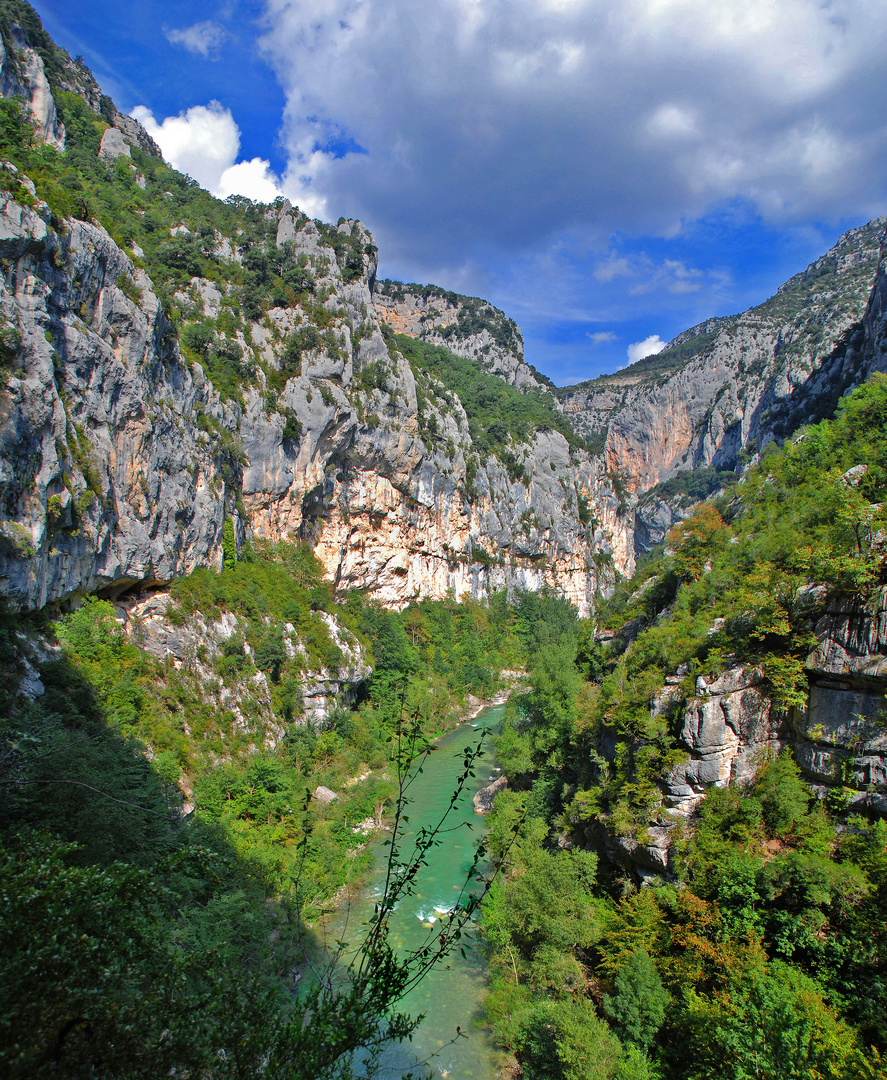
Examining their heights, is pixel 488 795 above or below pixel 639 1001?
below

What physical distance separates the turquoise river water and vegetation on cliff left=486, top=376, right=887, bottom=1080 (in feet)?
3.65

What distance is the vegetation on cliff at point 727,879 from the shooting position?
31.8ft

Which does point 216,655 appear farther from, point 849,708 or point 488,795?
point 849,708

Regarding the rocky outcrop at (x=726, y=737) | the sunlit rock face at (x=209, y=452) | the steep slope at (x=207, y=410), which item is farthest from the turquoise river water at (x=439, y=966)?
the steep slope at (x=207, y=410)

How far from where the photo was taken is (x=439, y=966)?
16688 millimetres

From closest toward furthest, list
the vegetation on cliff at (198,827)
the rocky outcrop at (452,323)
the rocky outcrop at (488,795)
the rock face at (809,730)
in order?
the vegetation on cliff at (198,827) < the rock face at (809,730) < the rocky outcrop at (488,795) < the rocky outcrop at (452,323)

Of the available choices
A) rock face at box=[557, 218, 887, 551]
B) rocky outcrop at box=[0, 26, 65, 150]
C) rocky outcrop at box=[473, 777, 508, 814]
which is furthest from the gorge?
rock face at box=[557, 218, 887, 551]

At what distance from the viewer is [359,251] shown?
169ft

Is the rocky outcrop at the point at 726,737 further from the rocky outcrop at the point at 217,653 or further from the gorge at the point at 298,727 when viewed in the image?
the rocky outcrop at the point at 217,653

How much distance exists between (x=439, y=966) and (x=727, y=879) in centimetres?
1010

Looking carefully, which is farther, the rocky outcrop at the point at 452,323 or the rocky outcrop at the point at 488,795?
the rocky outcrop at the point at 452,323

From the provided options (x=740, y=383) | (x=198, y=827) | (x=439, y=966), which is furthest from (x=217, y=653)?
(x=740, y=383)

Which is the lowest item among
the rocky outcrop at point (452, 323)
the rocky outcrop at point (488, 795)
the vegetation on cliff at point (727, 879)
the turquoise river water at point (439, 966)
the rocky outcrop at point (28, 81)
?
the turquoise river water at point (439, 966)

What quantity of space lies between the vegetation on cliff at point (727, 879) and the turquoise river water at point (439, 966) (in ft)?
3.65
